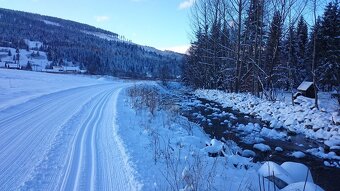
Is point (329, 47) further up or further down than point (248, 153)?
further up

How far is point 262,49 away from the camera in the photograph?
37156 millimetres

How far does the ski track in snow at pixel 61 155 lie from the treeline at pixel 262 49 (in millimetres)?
15199

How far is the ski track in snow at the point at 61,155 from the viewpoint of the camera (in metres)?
5.29

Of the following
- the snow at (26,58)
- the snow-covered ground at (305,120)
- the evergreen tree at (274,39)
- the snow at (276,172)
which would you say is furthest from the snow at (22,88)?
the snow at (26,58)

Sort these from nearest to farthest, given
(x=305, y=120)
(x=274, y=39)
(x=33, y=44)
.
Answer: (x=305, y=120) < (x=274, y=39) < (x=33, y=44)

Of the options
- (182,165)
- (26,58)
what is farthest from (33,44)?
(182,165)

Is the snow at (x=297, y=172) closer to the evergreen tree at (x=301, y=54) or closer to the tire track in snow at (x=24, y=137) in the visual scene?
the tire track in snow at (x=24, y=137)

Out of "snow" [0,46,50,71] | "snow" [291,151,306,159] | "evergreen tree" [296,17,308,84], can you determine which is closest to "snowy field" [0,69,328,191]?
"snow" [291,151,306,159]

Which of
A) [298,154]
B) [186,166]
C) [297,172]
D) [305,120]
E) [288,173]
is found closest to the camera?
[186,166]

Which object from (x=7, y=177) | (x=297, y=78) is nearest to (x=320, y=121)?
(x=7, y=177)

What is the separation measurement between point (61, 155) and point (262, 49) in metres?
34.2

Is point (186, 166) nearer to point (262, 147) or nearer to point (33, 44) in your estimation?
point (262, 147)

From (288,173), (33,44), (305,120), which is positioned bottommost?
(305,120)

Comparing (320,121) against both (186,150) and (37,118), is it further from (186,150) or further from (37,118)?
(37,118)
